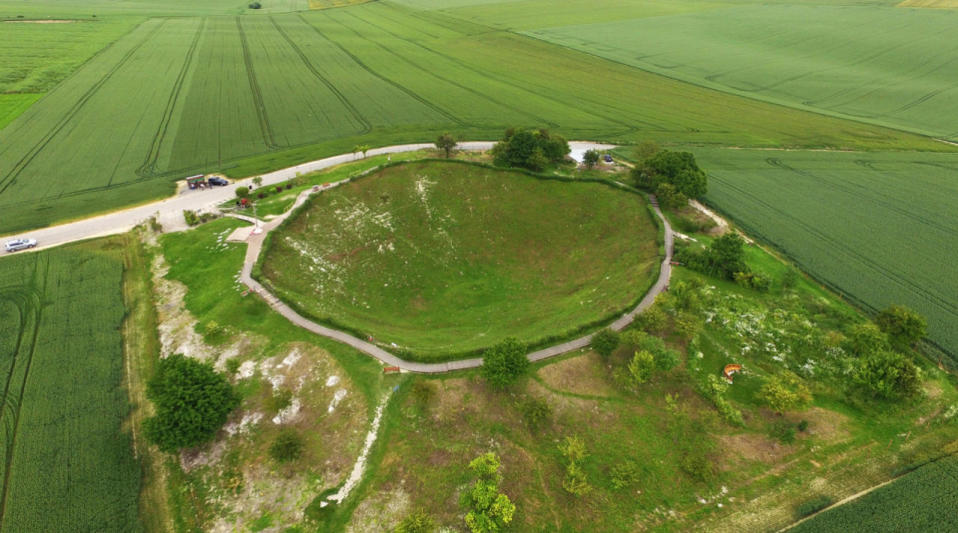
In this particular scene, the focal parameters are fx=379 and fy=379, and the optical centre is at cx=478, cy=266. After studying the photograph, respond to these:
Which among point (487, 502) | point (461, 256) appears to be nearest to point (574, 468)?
point (487, 502)

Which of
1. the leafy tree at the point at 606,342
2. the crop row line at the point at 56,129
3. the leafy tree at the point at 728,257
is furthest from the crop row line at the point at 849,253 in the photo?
the crop row line at the point at 56,129

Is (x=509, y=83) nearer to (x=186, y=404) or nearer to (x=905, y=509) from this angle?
(x=186, y=404)

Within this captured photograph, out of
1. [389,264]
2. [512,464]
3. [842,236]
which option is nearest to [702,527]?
[512,464]

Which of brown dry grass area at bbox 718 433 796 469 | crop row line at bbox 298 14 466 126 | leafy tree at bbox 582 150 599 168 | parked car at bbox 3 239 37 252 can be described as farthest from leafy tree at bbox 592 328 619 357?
parked car at bbox 3 239 37 252

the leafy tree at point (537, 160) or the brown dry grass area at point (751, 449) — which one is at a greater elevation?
the leafy tree at point (537, 160)

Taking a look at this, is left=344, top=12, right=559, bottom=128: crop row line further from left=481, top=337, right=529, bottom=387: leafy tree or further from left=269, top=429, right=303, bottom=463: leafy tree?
A: left=269, top=429, right=303, bottom=463: leafy tree

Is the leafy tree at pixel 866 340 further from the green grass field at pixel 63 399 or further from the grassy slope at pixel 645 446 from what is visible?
the green grass field at pixel 63 399
